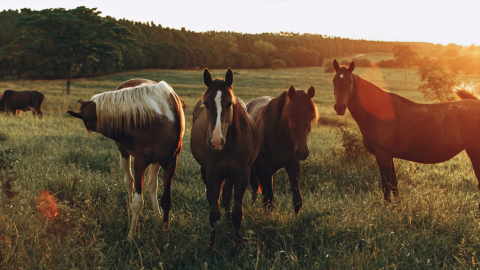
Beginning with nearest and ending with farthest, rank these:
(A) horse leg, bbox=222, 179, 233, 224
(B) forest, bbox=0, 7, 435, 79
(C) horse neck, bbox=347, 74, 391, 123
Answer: (A) horse leg, bbox=222, 179, 233, 224, (C) horse neck, bbox=347, 74, 391, 123, (B) forest, bbox=0, 7, 435, 79

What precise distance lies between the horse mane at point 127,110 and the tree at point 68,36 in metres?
28.1

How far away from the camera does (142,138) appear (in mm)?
4066

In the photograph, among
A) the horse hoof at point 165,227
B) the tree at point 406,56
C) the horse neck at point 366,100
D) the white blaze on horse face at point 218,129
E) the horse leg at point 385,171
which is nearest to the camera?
the white blaze on horse face at point 218,129

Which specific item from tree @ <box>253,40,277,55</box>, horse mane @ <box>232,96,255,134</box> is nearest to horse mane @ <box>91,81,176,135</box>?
horse mane @ <box>232,96,255,134</box>

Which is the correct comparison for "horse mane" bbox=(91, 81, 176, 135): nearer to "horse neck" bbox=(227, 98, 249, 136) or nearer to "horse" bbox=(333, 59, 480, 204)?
"horse neck" bbox=(227, 98, 249, 136)

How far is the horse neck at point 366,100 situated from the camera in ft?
16.4

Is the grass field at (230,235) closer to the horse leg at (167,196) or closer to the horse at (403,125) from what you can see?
the horse leg at (167,196)

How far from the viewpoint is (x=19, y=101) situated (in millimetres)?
15828

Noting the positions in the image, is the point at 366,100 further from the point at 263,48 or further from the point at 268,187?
the point at 263,48

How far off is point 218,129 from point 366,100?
2958 mm

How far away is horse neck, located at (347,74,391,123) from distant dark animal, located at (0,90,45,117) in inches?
610

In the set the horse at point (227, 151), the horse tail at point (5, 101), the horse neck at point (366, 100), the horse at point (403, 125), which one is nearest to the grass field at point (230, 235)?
the horse at point (227, 151)

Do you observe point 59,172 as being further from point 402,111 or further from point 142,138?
point 402,111

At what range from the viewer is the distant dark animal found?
15.6 metres
